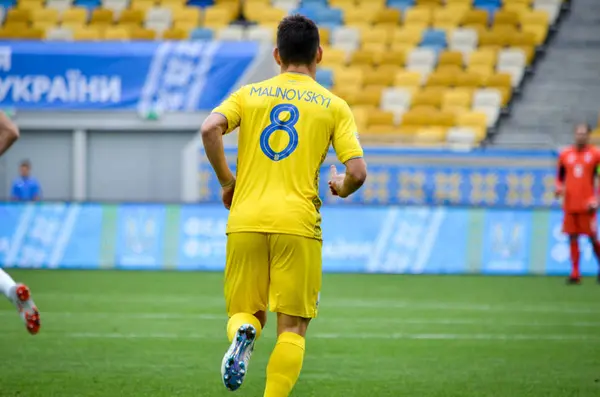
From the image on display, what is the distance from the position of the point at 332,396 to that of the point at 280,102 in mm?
2193

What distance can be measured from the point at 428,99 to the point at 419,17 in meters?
3.13

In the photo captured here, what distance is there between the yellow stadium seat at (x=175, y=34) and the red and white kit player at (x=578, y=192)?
11678 millimetres

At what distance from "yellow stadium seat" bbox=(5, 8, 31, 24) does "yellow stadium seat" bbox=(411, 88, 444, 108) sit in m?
9.38

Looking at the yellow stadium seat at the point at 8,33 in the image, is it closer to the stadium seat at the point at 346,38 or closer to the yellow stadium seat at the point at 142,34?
the yellow stadium seat at the point at 142,34

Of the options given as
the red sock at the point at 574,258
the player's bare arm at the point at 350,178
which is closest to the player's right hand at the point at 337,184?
the player's bare arm at the point at 350,178

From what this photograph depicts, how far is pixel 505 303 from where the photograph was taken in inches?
539

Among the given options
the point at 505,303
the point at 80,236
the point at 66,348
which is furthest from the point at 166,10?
the point at 66,348

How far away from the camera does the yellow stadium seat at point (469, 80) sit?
81.8ft

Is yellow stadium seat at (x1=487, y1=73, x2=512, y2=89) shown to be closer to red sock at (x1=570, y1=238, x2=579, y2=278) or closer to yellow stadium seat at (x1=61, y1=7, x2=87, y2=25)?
red sock at (x1=570, y1=238, x2=579, y2=278)

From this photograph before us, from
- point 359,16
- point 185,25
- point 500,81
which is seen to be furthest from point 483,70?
point 185,25

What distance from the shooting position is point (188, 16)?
27.5 meters

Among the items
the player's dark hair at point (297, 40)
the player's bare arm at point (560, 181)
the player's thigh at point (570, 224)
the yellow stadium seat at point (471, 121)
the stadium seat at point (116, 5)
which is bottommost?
the player's thigh at point (570, 224)

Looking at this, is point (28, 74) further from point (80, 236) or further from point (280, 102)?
point (280, 102)

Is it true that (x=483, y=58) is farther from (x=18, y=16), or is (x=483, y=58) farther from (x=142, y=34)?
(x=18, y=16)
